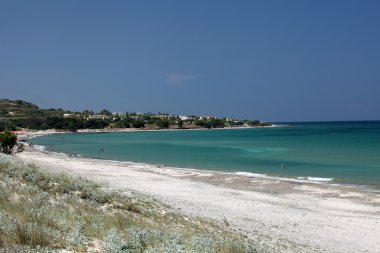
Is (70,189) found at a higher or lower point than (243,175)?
higher

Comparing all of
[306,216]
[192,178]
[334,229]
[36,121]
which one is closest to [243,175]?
[192,178]

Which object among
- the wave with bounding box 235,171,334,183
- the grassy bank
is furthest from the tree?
the grassy bank

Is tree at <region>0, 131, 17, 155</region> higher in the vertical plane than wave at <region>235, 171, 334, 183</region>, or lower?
higher

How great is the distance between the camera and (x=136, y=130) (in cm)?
18938

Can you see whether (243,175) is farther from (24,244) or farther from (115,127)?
(115,127)

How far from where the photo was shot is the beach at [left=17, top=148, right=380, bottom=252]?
15.4 m

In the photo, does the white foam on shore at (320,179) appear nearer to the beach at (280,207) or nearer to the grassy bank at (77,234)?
the beach at (280,207)

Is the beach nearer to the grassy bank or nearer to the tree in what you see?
the grassy bank

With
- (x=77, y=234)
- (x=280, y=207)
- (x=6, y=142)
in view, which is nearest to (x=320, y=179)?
(x=280, y=207)

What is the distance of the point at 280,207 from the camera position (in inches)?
886

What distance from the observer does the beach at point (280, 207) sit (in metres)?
15.4

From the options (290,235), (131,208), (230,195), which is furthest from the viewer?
(230,195)

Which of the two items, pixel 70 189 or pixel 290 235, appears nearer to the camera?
pixel 70 189

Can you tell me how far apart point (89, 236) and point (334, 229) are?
13624 millimetres
